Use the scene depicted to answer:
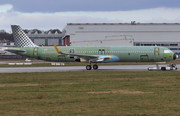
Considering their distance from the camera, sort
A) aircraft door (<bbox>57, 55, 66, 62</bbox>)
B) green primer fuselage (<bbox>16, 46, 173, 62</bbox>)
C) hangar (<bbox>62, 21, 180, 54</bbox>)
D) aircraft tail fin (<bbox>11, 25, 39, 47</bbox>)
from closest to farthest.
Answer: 1. green primer fuselage (<bbox>16, 46, 173, 62</bbox>)
2. aircraft door (<bbox>57, 55, 66, 62</bbox>)
3. aircraft tail fin (<bbox>11, 25, 39, 47</bbox>)
4. hangar (<bbox>62, 21, 180, 54</bbox>)

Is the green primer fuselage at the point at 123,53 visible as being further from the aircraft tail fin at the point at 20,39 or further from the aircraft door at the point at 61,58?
the aircraft tail fin at the point at 20,39

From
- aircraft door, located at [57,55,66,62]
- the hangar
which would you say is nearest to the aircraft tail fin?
aircraft door, located at [57,55,66,62]

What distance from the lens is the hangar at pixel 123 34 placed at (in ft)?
371

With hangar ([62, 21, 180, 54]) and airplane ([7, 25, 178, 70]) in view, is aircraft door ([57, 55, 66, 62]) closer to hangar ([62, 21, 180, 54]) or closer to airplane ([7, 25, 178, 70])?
airplane ([7, 25, 178, 70])

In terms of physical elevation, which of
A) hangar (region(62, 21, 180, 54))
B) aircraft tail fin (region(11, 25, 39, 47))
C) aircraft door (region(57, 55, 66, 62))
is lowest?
aircraft door (region(57, 55, 66, 62))

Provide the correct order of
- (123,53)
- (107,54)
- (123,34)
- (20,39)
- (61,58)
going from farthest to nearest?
(123,34) < (20,39) < (61,58) < (107,54) < (123,53)

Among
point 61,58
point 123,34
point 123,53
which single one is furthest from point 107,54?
point 123,34

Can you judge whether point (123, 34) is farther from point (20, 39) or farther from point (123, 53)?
point (123, 53)

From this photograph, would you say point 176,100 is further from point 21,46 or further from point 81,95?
point 21,46

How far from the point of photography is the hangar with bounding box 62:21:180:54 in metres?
113

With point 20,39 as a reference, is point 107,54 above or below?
below

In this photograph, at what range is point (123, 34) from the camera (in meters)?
116

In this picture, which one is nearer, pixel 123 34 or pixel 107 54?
pixel 107 54

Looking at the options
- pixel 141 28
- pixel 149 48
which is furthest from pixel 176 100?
pixel 141 28
